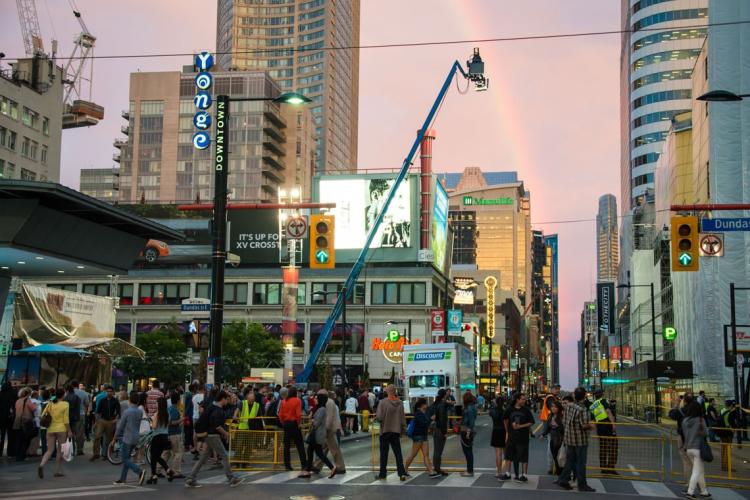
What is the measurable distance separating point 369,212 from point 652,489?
3064 inches

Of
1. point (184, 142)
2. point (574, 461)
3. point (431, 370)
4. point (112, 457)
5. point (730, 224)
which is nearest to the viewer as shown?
point (574, 461)

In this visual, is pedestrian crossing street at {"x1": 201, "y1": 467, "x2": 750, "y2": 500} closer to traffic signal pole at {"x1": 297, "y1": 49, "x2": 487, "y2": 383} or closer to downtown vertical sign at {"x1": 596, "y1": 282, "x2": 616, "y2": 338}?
traffic signal pole at {"x1": 297, "y1": 49, "x2": 487, "y2": 383}

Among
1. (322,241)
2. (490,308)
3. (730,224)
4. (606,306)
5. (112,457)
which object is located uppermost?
(490,308)

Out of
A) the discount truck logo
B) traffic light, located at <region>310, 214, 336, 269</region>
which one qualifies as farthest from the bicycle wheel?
the discount truck logo

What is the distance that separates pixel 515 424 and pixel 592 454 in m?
4.38

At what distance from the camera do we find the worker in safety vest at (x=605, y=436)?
67.2 feet

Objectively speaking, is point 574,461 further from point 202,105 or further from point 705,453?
point 202,105

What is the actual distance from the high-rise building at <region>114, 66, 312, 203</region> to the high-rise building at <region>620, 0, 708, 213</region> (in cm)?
6434

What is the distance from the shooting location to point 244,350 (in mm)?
80250

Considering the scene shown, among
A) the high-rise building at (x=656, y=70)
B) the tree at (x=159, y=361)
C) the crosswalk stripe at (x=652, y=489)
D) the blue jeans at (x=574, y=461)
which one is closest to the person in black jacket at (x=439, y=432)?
the blue jeans at (x=574, y=461)

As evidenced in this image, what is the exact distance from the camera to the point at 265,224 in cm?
9738

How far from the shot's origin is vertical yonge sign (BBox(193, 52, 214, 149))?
32.0 m

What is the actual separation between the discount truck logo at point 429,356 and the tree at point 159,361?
99.7 feet

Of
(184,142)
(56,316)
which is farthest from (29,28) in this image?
(56,316)
